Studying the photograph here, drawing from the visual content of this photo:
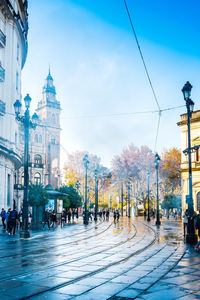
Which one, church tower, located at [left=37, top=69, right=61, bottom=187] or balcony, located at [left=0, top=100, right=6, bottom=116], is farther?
church tower, located at [left=37, top=69, right=61, bottom=187]

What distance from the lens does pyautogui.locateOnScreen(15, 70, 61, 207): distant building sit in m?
72.4

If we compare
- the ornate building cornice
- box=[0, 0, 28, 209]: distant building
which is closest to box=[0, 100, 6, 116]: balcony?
box=[0, 0, 28, 209]: distant building

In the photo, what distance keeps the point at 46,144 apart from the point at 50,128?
17.1 feet

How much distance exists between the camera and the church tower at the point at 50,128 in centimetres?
7688

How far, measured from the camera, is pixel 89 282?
7.47 meters

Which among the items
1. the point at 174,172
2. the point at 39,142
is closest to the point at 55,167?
the point at 39,142

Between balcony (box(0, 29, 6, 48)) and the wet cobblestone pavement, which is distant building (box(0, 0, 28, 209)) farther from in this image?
the wet cobblestone pavement

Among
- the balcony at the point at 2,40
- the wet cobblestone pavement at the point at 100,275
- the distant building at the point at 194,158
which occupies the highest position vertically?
the balcony at the point at 2,40

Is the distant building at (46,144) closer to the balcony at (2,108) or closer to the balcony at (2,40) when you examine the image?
the balcony at (2,108)

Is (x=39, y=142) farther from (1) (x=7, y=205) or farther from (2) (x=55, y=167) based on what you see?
(1) (x=7, y=205)

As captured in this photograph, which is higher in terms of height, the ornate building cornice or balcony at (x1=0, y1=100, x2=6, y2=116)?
the ornate building cornice

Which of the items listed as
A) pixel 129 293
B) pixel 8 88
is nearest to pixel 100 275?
pixel 129 293

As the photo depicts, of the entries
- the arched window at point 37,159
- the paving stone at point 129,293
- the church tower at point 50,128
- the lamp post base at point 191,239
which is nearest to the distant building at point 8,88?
the lamp post base at point 191,239

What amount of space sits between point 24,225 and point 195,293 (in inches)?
550
